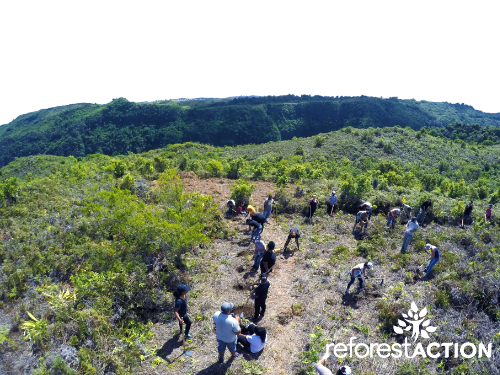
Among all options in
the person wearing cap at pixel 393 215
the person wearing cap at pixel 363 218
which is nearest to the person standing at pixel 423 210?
the person wearing cap at pixel 393 215

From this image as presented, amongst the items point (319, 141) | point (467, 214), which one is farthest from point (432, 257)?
point (319, 141)

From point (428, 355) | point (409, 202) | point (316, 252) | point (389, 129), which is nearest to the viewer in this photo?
point (428, 355)

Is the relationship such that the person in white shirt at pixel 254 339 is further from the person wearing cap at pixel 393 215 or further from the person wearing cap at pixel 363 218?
the person wearing cap at pixel 393 215

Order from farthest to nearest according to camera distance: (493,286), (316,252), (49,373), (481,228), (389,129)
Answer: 1. (389,129)
2. (481,228)
3. (316,252)
4. (493,286)
5. (49,373)

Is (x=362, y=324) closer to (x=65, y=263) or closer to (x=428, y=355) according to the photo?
(x=428, y=355)

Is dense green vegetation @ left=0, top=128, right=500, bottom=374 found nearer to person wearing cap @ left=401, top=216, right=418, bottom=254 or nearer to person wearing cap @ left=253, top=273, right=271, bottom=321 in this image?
person wearing cap @ left=401, top=216, right=418, bottom=254

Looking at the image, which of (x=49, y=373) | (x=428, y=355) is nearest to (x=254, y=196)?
(x=428, y=355)
